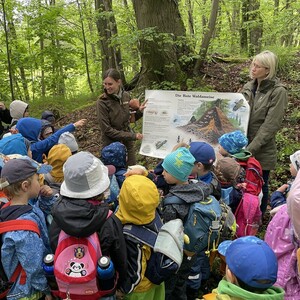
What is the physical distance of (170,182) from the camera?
2.88 m

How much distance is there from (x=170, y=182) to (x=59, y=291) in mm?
1337

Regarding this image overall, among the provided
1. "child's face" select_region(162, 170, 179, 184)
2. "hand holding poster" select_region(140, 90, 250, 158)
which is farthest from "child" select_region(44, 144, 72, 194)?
"hand holding poster" select_region(140, 90, 250, 158)

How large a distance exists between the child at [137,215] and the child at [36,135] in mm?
2102

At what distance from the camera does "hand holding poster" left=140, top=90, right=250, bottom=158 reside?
458 centimetres

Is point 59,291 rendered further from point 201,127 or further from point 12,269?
point 201,127

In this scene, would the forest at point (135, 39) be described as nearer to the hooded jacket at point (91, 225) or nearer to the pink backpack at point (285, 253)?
the hooded jacket at point (91, 225)

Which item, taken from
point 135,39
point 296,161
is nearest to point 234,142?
point 296,161

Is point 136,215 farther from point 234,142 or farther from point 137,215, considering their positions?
point 234,142

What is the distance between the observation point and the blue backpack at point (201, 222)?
2.70m

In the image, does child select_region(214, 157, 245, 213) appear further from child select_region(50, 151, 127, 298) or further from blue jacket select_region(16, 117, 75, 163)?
blue jacket select_region(16, 117, 75, 163)

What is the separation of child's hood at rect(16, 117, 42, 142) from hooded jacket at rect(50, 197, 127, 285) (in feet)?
7.48

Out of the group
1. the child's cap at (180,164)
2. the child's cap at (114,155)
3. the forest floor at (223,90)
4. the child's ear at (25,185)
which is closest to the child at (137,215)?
the child's cap at (180,164)

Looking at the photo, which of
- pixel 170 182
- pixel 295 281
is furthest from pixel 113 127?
pixel 295 281

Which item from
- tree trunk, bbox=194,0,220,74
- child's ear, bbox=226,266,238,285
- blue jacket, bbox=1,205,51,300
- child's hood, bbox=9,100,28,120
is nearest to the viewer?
child's ear, bbox=226,266,238,285
